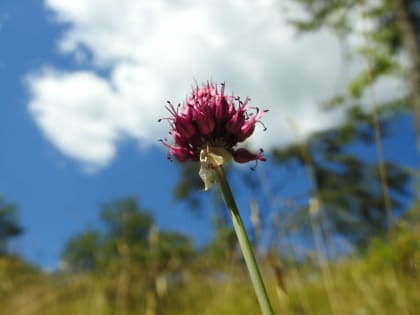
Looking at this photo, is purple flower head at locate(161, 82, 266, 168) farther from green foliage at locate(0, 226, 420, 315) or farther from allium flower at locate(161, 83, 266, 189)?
green foliage at locate(0, 226, 420, 315)

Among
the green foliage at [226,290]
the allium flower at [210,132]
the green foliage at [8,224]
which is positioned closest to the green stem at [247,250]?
the allium flower at [210,132]

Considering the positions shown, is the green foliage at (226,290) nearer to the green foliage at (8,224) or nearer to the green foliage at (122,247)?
the green foliage at (122,247)

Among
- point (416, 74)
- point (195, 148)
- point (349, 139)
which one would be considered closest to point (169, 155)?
point (195, 148)

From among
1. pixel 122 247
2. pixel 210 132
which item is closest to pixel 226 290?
pixel 122 247

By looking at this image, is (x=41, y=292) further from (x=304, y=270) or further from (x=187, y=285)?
(x=304, y=270)

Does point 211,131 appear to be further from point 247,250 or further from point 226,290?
point 226,290

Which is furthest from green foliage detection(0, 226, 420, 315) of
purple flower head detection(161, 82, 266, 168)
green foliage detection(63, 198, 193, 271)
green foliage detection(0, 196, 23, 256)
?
green foliage detection(0, 196, 23, 256)

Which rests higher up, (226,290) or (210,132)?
(226,290)
